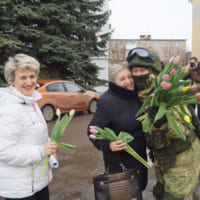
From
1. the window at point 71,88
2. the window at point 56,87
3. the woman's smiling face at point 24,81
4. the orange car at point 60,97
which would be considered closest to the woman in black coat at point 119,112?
the woman's smiling face at point 24,81

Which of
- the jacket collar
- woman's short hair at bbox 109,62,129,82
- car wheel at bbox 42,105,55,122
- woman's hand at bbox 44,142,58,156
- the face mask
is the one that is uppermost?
woman's short hair at bbox 109,62,129,82

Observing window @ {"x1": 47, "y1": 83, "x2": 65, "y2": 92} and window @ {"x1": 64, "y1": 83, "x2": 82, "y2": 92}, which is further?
window @ {"x1": 64, "y1": 83, "x2": 82, "y2": 92}

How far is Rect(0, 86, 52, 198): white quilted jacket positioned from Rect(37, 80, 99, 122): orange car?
241 inches

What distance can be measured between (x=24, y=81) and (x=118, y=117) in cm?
86

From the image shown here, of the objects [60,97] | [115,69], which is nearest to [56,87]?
[60,97]

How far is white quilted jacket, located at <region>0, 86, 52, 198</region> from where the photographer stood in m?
1.54

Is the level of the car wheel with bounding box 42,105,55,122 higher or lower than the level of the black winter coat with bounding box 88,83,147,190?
lower

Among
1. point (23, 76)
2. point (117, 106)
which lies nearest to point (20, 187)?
point (23, 76)

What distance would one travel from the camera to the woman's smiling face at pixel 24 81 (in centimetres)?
173

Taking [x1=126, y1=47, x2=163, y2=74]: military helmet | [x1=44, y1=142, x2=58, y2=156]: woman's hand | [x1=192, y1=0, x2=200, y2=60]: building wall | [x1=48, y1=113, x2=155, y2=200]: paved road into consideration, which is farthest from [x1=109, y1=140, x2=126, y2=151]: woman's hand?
[x1=192, y1=0, x2=200, y2=60]: building wall

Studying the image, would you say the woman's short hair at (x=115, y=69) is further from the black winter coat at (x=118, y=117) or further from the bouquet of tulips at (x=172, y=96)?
the bouquet of tulips at (x=172, y=96)

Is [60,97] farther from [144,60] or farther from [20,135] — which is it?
[20,135]

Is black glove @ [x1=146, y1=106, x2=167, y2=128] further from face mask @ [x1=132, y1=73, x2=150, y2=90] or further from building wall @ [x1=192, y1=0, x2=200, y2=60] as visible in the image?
building wall @ [x1=192, y1=0, x2=200, y2=60]

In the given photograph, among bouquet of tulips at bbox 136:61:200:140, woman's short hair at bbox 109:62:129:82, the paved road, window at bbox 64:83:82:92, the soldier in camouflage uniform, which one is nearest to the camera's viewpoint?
bouquet of tulips at bbox 136:61:200:140
